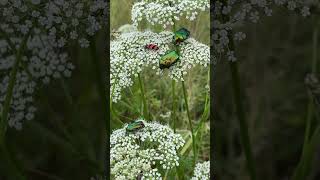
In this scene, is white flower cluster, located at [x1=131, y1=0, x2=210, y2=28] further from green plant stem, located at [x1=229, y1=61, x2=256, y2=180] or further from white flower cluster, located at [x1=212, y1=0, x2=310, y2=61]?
green plant stem, located at [x1=229, y1=61, x2=256, y2=180]

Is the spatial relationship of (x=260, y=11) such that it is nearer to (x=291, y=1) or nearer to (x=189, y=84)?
(x=291, y=1)

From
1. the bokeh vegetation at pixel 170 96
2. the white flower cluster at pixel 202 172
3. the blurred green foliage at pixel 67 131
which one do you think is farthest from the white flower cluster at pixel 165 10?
the white flower cluster at pixel 202 172

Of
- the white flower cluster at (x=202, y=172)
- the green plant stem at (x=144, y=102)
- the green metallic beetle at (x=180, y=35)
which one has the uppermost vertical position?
the green metallic beetle at (x=180, y=35)

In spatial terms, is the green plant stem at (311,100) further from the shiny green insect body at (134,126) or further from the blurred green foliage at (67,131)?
the blurred green foliage at (67,131)

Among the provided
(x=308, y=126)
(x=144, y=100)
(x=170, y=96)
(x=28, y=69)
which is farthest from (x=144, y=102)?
(x=308, y=126)

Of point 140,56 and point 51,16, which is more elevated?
point 51,16

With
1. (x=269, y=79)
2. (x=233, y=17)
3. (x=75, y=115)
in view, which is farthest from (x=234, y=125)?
(x=75, y=115)

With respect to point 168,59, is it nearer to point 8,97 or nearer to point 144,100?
point 144,100
